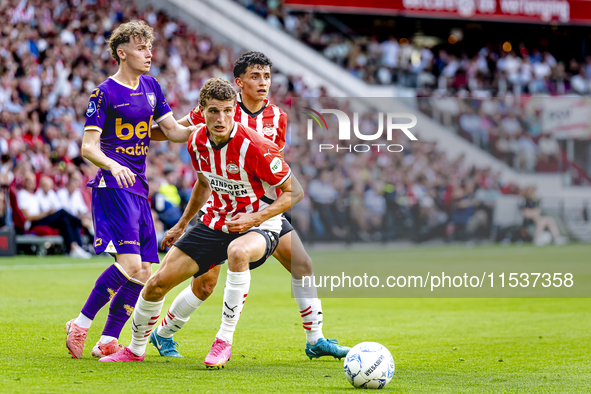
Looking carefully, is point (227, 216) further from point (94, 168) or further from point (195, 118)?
point (94, 168)

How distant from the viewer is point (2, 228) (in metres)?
14.0

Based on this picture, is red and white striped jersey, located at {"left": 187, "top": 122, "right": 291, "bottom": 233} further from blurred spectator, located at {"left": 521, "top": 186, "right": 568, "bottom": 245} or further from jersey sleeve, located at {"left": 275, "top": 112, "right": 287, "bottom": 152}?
blurred spectator, located at {"left": 521, "top": 186, "right": 568, "bottom": 245}

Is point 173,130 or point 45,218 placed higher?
point 173,130

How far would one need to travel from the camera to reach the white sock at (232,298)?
5.12m

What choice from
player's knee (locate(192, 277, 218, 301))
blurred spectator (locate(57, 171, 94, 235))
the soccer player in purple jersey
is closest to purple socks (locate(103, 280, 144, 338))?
the soccer player in purple jersey

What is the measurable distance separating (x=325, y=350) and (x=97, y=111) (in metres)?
2.48

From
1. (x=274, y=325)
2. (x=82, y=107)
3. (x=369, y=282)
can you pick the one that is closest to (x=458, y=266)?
(x=369, y=282)

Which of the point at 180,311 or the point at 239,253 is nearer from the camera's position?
the point at 239,253

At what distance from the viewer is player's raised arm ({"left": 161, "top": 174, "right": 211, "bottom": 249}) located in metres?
5.68

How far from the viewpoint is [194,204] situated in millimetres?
5746

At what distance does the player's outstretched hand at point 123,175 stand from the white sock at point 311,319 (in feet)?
5.24

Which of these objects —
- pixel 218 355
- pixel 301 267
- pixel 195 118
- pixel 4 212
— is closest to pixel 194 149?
pixel 195 118

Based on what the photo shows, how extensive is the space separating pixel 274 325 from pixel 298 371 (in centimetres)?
249

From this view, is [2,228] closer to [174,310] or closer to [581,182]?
[174,310]
